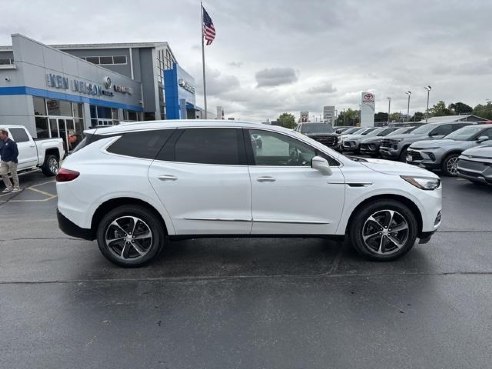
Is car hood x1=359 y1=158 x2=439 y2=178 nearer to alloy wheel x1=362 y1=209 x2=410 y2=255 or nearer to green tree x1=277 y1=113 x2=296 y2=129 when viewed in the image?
alloy wheel x1=362 y1=209 x2=410 y2=255

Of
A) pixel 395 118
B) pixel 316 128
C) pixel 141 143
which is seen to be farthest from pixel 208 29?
pixel 395 118

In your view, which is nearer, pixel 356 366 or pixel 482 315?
pixel 356 366

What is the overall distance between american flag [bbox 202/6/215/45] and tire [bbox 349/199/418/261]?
904 inches

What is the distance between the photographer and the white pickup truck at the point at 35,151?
37.0ft

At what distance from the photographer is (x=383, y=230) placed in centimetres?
452

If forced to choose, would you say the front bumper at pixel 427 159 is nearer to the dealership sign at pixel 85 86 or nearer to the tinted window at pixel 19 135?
the tinted window at pixel 19 135

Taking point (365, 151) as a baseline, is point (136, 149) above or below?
above

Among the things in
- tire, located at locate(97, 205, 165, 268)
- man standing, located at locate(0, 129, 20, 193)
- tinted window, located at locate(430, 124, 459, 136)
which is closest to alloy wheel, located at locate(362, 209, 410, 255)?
tire, located at locate(97, 205, 165, 268)

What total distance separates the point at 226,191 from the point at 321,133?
15.8m

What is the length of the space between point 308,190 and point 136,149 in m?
2.09

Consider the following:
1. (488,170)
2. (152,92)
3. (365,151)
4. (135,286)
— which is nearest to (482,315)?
(135,286)

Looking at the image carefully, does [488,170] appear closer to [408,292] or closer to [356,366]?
[408,292]

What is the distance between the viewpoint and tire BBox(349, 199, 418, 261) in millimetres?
4473

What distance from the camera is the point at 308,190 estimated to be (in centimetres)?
432
